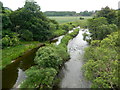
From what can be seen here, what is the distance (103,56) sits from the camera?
1278cm

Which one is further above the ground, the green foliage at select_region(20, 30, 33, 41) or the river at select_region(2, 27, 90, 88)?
the green foliage at select_region(20, 30, 33, 41)

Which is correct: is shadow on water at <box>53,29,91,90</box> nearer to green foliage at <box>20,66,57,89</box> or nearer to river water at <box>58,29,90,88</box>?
river water at <box>58,29,90,88</box>

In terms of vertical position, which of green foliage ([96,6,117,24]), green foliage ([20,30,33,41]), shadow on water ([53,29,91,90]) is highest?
green foliage ([96,6,117,24])

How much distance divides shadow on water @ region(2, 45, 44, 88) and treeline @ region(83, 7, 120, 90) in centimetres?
→ 921

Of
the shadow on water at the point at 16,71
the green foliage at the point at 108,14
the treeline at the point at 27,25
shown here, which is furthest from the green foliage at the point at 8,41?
the green foliage at the point at 108,14

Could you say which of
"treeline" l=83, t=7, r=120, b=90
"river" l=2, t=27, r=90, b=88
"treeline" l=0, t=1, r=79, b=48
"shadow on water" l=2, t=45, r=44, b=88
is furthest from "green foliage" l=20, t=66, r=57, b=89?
"treeline" l=0, t=1, r=79, b=48

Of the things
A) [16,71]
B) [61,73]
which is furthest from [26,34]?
[61,73]

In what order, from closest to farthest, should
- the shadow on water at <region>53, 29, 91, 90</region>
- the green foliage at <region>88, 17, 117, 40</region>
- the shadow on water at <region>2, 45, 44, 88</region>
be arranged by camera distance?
the shadow on water at <region>53, 29, 91, 90</region>, the shadow on water at <region>2, 45, 44, 88</region>, the green foliage at <region>88, 17, 117, 40</region>

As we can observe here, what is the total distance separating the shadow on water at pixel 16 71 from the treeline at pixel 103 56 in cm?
921

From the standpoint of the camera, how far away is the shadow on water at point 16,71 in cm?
1406

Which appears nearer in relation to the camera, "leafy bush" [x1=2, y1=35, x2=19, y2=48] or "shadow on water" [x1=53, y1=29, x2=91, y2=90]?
"shadow on water" [x1=53, y1=29, x2=91, y2=90]

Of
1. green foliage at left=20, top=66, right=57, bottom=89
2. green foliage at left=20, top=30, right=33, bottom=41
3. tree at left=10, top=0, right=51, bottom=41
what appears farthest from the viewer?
tree at left=10, top=0, right=51, bottom=41

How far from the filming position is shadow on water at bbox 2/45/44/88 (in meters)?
14.1

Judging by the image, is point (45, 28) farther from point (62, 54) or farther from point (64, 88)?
point (64, 88)
